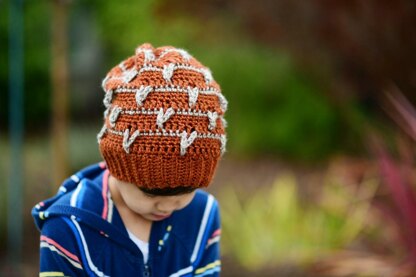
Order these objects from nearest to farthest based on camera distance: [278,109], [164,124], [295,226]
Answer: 1. [164,124]
2. [295,226]
3. [278,109]

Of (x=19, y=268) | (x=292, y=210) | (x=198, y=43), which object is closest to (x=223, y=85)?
(x=198, y=43)

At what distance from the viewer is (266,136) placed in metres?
8.48

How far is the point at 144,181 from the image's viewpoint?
2029mm

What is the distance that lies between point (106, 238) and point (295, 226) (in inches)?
131

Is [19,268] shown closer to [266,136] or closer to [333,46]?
[333,46]

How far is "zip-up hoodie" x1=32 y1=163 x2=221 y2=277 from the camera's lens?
210 cm

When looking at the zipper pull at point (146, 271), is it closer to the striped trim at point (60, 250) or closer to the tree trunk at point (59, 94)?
the striped trim at point (60, 250)

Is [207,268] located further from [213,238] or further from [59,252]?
[59,252]

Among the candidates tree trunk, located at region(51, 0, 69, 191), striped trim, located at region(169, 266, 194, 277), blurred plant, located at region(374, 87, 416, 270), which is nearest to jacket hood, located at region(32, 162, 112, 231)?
striped trim, located at region(169, 266, 194, 277)

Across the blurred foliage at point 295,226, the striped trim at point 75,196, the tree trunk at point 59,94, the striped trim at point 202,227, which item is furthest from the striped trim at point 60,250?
the tree trunk at point 59,94

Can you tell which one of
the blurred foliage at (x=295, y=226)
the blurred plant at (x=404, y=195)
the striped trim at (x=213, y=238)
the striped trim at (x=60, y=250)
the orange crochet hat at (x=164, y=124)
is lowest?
the blurred foliage at (x=295, y=226)

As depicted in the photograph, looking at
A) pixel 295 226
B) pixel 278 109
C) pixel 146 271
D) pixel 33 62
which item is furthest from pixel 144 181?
pixel 33 62

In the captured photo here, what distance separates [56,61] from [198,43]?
145 inches

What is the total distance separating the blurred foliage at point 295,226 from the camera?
4.95 m
